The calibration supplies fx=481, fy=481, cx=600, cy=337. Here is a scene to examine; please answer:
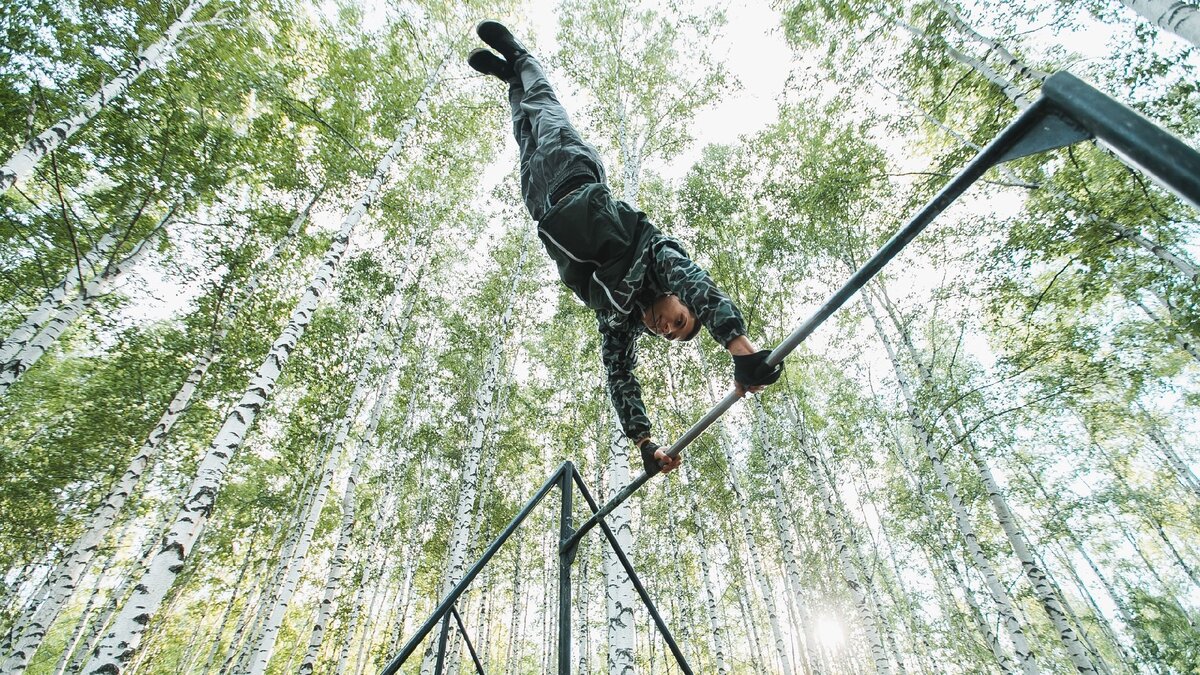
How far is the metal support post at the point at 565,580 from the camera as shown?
71.9 inches

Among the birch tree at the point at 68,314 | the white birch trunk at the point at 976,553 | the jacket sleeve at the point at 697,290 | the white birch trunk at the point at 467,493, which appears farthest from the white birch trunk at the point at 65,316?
the white birch trunk at the point at 976,553

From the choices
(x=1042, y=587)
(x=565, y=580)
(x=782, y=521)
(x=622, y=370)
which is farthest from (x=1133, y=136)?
(x=782, y=521)

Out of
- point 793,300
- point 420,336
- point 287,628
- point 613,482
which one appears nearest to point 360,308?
point 420,336

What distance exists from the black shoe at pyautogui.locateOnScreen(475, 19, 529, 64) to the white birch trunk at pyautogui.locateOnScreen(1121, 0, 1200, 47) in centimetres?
613

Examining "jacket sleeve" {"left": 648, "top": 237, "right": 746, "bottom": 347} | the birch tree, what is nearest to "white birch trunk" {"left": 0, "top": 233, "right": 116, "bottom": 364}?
the birch tree

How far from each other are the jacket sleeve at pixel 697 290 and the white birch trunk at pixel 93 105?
26.0 feet

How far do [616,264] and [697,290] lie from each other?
24.2 inches

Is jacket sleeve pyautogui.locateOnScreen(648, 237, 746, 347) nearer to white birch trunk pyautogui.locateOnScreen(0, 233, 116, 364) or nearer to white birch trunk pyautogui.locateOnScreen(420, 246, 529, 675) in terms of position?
white birch trunk pyautogui.locateOnScreen(420, 246, 529, 675)

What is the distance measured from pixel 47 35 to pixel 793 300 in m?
14.0

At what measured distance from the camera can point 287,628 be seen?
18.8m

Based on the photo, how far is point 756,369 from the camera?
67.1 inches

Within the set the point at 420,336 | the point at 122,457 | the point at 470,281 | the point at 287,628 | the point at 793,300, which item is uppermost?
the point at 470,281

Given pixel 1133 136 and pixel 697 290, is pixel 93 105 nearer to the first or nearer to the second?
pixel 697 290

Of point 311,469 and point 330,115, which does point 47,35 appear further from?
point 311,469
